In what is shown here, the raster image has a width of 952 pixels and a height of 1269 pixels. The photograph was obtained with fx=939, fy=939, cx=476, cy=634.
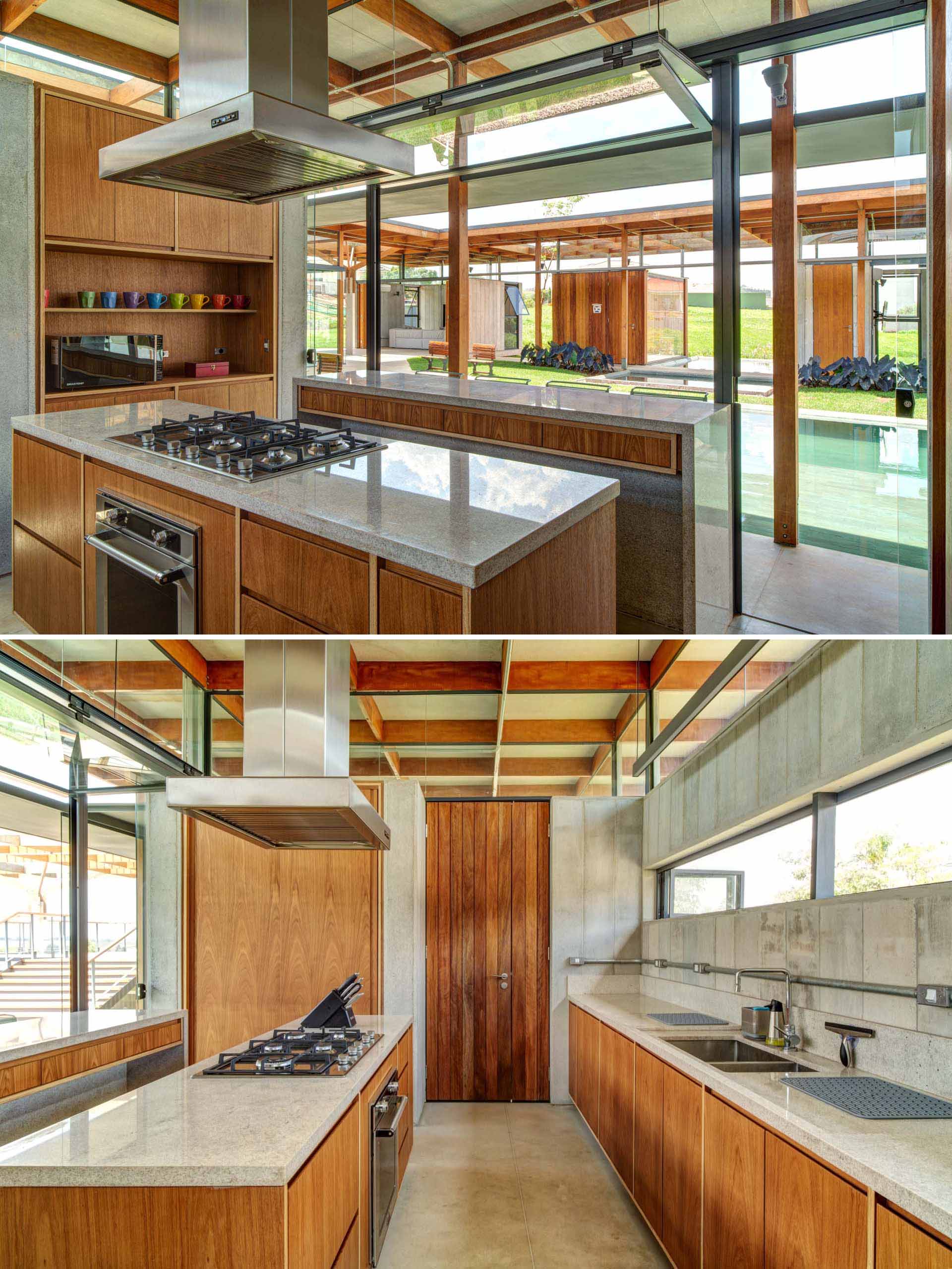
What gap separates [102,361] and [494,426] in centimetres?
258

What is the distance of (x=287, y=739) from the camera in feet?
8.79

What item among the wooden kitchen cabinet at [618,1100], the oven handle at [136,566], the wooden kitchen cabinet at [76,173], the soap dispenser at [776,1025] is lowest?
the wooden kitchen cabinet at [618,1100]

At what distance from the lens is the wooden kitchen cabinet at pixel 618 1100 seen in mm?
3336

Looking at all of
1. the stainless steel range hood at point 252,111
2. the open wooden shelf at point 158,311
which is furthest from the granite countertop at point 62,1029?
the open wooden shelf at point 158,311

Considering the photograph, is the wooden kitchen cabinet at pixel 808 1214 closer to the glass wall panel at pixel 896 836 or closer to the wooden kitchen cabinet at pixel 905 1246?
the wooden kitchen cabinet at pixel 905 1246

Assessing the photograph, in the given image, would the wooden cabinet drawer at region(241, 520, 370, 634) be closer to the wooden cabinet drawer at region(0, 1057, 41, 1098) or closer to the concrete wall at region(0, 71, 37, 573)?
the wooden cabinet drawer at region(0, 1057, 41, 1098)

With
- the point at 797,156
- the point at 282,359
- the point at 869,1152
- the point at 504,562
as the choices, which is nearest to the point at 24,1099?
the point at 504,562

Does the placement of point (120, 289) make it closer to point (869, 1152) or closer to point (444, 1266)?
point (444, 1266)

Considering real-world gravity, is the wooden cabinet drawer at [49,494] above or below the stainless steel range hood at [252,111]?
below

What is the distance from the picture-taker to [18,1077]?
283cm

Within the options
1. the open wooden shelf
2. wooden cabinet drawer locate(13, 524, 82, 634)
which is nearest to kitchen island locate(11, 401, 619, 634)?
wooden cabinet drawer locate(13, 524, 82, 634)

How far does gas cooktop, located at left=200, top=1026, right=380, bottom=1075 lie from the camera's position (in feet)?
8.44

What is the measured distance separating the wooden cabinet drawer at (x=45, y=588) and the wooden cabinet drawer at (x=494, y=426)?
194cm

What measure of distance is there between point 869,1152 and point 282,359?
20.0ft
